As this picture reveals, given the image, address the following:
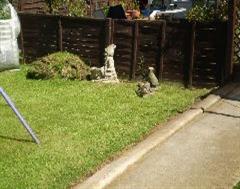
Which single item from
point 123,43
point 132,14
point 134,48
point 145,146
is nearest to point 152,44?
point 134,48

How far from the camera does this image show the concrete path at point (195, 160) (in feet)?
24.2

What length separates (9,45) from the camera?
1549cm

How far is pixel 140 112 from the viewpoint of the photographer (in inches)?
428

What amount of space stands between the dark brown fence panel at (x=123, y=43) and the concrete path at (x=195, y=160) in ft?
13.9

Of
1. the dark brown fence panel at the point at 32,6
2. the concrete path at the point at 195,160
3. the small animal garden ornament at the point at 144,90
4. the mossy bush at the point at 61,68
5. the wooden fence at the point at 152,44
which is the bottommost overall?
the concrete path at the point at 195,160

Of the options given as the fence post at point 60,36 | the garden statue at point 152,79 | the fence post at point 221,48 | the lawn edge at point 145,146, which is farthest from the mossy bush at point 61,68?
the lawn edge at point 145,146

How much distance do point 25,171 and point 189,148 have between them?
117 inches

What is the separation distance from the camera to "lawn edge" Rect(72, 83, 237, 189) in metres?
7.32

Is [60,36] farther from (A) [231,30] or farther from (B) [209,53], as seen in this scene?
(A) [231,30]

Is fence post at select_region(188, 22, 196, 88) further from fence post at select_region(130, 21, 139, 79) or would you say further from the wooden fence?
fence post at select_region(130, 21, 139, 79)

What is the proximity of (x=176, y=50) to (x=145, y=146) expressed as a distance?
211 inches

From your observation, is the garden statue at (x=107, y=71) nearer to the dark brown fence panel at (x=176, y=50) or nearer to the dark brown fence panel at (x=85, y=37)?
the dark brown fence panel at (x=85, y=37)

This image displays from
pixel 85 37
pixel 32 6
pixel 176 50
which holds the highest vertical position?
pixel 32 6

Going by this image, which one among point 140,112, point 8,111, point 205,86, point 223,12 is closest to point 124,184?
point 140,112
